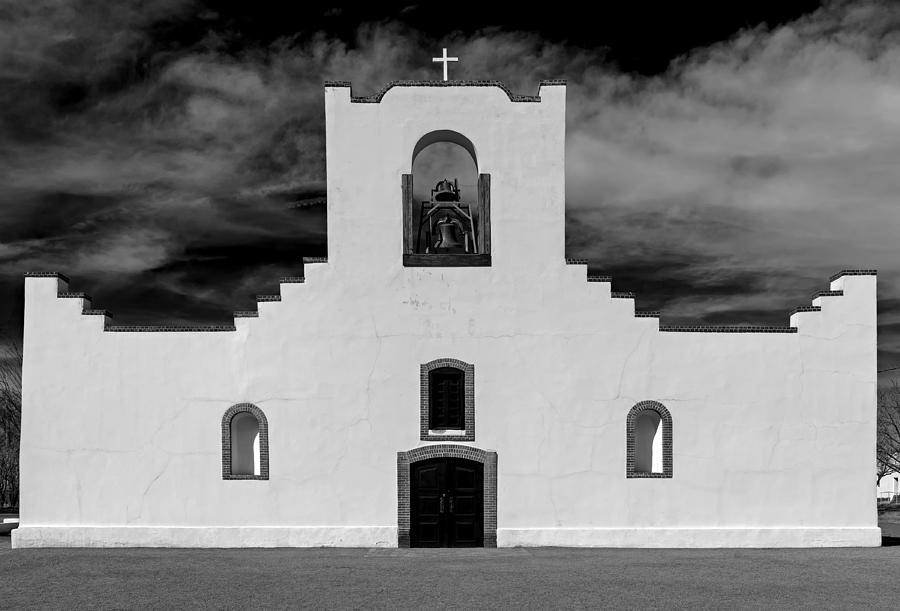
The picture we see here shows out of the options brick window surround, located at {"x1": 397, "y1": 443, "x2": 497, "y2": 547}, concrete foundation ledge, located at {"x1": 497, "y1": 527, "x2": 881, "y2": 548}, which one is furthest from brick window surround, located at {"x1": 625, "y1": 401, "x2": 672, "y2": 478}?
brick window surround, located at {"x1": 397, "y1": 443, "x2": 497, "y2": 547}

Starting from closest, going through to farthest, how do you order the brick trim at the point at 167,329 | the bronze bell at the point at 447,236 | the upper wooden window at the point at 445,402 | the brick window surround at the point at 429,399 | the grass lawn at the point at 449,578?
1. the grass lawn at the point at 449,578
2. the brick window surround at the point at 429,399
3. the upper wooden window at the point at 445,402
4. the brick trim at the point at 167,329
5. the bronze bell at the point at 447,236

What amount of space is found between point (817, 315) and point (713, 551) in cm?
616

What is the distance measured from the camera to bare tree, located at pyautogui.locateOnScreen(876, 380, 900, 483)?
4018 cm

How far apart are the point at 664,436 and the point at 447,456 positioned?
5144 millimetres

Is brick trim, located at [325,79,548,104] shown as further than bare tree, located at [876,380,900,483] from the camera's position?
No

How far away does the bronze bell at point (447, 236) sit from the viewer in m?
19.1

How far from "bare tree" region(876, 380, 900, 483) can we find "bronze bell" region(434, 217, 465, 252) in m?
28.6

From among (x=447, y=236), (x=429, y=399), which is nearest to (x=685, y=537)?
(x=429, y=399)

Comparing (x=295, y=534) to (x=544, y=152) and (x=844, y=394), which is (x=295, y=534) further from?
(x=844, y=394)

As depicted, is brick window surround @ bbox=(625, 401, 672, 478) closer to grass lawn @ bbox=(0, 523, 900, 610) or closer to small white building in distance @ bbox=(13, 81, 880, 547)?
small white building in distance @ bbox=(13, 81, 880, 547)

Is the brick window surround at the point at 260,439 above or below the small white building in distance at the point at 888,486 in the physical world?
above

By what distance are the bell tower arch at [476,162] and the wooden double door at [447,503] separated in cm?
474

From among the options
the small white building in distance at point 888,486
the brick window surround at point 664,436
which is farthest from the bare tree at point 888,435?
the brick window surround at point 664,436

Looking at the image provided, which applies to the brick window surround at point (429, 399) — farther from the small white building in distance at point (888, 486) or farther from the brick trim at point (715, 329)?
the small white building in distance at point (888, 486)
